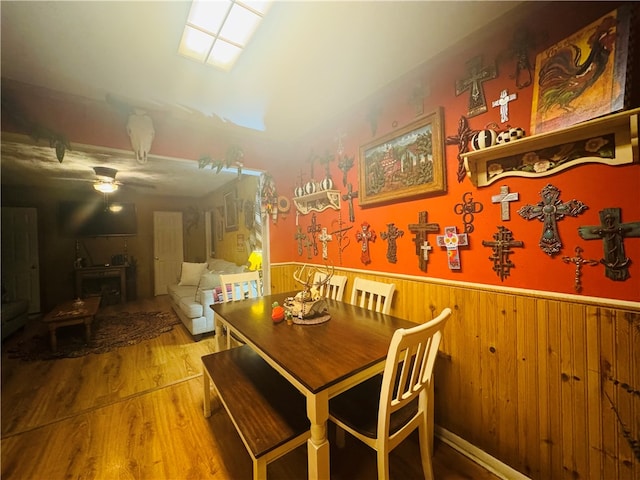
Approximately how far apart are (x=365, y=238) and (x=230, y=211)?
10.9 feet

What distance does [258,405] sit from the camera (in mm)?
1249

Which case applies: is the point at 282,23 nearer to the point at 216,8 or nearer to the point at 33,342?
the point at 216,8

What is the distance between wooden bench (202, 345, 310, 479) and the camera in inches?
39.9

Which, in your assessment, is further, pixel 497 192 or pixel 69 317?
pixel 69 317

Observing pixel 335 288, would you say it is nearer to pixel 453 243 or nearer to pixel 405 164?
pixel 453 243

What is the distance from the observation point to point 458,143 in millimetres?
1507

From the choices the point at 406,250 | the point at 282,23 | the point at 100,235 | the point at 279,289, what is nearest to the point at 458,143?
the point at 406,250

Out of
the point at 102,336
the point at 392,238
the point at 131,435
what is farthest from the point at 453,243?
the point at 102,336

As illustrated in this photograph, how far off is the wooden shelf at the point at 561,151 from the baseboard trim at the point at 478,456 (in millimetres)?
1579

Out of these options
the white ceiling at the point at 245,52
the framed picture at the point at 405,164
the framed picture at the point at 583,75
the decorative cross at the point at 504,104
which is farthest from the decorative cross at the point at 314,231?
the framed picture at the point at 583,75

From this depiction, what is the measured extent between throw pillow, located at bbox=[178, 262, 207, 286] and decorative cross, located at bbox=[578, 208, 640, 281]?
15.6ft

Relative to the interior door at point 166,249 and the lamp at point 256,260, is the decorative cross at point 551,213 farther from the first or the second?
the interior door at point 166,249

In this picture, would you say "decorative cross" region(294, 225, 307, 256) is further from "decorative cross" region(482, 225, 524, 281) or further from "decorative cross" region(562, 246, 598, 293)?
"decorative cross" region(562, 246, 598, 293)

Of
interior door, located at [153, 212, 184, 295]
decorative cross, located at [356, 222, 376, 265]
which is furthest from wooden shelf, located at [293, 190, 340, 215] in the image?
interior door, located at [153, 212, 184, 295]
